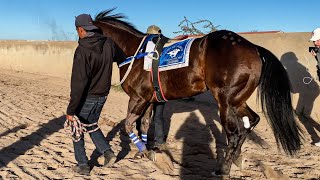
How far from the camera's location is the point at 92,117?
422 cm

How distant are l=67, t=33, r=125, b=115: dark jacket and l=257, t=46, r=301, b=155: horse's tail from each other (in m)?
1.84

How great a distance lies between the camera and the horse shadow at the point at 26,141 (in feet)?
15.0

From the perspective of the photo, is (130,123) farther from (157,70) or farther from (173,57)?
(173,57)

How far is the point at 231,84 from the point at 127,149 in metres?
2.08

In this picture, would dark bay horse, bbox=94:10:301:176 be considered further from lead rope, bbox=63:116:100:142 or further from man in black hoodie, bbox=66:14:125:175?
lead rope, bbox=63:116:100:142

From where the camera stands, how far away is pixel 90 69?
3854 mm

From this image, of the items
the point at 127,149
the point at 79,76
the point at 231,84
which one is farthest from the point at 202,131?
the point at 79,76

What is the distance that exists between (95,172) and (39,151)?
1040mm

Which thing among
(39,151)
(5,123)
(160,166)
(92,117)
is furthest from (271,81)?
(5,123)

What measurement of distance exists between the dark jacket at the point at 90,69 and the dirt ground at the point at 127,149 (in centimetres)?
99

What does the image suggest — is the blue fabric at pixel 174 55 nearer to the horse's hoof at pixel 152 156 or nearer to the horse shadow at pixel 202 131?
the horse's hoof at pixel 152 156

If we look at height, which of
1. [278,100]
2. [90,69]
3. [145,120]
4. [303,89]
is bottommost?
[145,120]

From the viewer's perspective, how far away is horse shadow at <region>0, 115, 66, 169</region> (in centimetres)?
456

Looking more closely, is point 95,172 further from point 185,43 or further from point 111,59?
point 185,43
